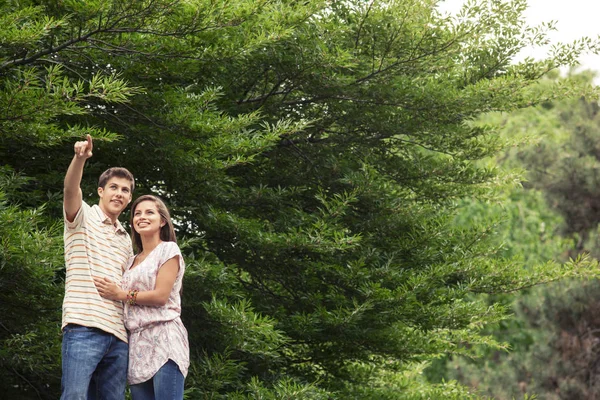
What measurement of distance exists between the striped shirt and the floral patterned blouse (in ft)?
0.26

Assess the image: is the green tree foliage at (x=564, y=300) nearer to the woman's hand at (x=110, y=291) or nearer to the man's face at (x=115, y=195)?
the man's face at (x=115, y=195)

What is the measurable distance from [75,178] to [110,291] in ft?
1.69

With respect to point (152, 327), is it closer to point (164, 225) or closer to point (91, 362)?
point (91, 362)

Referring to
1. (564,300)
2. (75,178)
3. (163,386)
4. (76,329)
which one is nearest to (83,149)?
(75,178)

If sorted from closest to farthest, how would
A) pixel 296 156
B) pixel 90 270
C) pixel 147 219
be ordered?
pixel 90 270 → pixel 147 219 → pixel 296 156

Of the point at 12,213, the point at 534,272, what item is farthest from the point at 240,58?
the point at 534,272

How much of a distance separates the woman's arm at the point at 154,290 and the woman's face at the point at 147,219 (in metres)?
0.23

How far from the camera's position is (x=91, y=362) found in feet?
11.7

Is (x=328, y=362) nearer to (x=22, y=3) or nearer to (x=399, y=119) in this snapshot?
(x=399, y=119)

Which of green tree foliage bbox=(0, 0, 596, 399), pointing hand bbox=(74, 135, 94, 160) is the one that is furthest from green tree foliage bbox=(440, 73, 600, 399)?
pointing hand bbox=(74, 135, 94, 160)

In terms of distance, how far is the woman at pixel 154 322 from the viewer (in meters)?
3.57

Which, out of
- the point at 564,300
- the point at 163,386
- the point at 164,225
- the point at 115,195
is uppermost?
the point at 115,195

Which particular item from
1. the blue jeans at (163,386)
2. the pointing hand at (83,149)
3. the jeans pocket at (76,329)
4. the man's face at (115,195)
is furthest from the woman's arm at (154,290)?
the pointing hand at (83,149)

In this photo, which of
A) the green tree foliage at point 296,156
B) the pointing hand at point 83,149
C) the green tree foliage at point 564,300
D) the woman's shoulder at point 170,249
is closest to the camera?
the pointing hand at point 83,149
